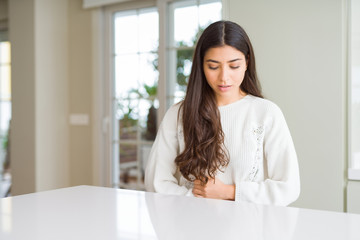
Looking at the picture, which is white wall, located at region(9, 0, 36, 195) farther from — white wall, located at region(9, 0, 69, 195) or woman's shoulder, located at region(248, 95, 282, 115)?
woman's shoulder, located at region(248, 95, 282, 115)

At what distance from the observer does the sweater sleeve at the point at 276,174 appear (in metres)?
1.39

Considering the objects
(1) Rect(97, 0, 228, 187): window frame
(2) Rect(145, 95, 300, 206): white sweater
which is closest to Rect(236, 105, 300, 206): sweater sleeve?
(2) Rect(145, 95, 300, 206): white sweater

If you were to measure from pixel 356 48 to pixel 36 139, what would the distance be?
9.66 ft

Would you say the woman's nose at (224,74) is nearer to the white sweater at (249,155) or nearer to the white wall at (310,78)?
the white sweater at (249,155)

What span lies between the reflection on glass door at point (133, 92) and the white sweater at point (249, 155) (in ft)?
6.37

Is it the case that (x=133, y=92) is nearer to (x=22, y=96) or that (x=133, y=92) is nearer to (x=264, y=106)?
(x=22, y=96)

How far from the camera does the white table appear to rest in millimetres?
677

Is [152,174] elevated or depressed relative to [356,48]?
depressed

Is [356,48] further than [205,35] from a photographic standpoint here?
Yes

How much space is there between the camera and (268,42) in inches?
82.8

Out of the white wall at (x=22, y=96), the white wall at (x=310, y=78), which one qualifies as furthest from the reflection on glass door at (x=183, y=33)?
the white wall at (x=22, y=96)

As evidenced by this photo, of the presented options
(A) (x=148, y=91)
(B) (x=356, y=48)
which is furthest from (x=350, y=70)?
(A) (x=148, y=91)

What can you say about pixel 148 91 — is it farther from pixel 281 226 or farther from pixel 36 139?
pixel 281 226

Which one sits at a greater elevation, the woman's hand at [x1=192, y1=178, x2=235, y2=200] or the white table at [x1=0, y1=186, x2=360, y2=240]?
the white table at [x1=0, y1=186, x2=360, y2=240]
